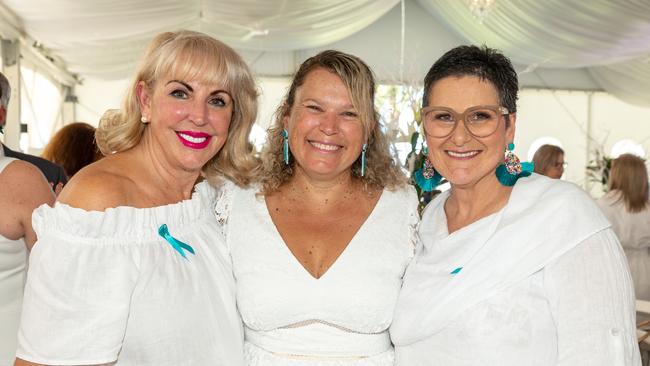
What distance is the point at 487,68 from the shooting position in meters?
1.95

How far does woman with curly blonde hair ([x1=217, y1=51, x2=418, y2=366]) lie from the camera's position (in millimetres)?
2277

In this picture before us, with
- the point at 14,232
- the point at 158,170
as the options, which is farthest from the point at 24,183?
the point at 158,170

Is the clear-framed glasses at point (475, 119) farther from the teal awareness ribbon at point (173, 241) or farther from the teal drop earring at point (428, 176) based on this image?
the teal awareness ribbon at point (173, 241)

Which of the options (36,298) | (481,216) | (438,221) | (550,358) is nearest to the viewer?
(36,298)

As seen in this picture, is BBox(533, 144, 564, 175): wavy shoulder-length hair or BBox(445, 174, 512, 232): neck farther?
BBox(533, 144, 564, 175): wavy shoulder-length hair

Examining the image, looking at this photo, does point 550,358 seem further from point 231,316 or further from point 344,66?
point 344,66

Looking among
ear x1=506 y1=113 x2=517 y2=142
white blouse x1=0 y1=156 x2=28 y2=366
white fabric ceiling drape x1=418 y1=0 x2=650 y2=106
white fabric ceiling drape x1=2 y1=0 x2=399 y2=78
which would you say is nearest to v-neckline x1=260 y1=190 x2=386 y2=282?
ear x1=506 y1=113 x2=517 y2=142

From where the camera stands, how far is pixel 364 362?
231 cm

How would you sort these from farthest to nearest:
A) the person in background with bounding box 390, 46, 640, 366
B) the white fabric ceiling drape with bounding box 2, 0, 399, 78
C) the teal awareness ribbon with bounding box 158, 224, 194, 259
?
the white fabric ceiling drape with bounding box 2, 0, 399, 78 < the teal awareness ribbon with bounding box 158, 224, 194, 259 < the person in background with bounding box 390, 46, 640, 366

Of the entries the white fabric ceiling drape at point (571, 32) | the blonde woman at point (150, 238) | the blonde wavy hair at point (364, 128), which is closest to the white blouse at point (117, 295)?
the blonde woman at point (150, 238)

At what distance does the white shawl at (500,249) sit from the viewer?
70.8 inches

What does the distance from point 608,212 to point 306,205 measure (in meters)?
4.00

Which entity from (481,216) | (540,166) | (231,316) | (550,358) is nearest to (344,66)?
(481,216)

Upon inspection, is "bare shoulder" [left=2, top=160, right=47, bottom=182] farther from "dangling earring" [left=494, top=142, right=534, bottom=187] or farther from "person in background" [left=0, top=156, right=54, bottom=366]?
"dangling earring" [left=494, top=142, right=534, bottom=187]
